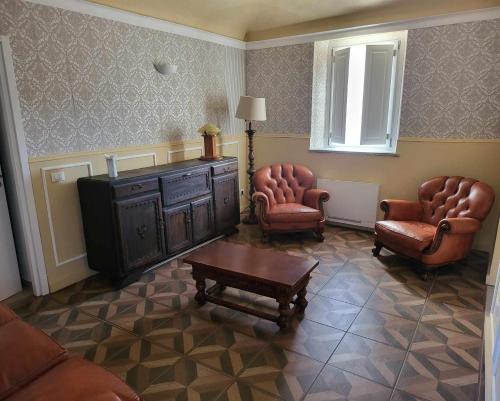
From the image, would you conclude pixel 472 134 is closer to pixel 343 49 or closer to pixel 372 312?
pixel 343 49

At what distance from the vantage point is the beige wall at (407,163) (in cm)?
364

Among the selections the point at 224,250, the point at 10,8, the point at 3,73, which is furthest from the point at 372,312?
the point at 10,8

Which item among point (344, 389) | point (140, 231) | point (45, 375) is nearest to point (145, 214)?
point (140, 231)

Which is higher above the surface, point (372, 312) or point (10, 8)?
point (10, 8)

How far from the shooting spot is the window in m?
4.02

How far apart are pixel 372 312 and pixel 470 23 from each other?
118 inches

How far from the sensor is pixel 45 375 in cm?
135

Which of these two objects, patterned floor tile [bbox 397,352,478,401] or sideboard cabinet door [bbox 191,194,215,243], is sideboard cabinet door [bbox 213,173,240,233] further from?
patterned floor tile [bbox 397,352,478,401]

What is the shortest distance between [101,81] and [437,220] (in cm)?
353

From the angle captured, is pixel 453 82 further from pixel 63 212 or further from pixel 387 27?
pixel 63 212

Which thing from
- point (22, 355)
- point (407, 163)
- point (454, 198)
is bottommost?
point (22, 355)

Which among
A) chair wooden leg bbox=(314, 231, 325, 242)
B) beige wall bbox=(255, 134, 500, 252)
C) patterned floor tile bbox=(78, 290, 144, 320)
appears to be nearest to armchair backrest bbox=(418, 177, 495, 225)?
beige wall bbox=(255, 134, 500, 252)

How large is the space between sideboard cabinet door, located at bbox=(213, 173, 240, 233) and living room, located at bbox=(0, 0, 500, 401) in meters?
0.03

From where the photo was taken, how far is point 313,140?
470 centimetres
